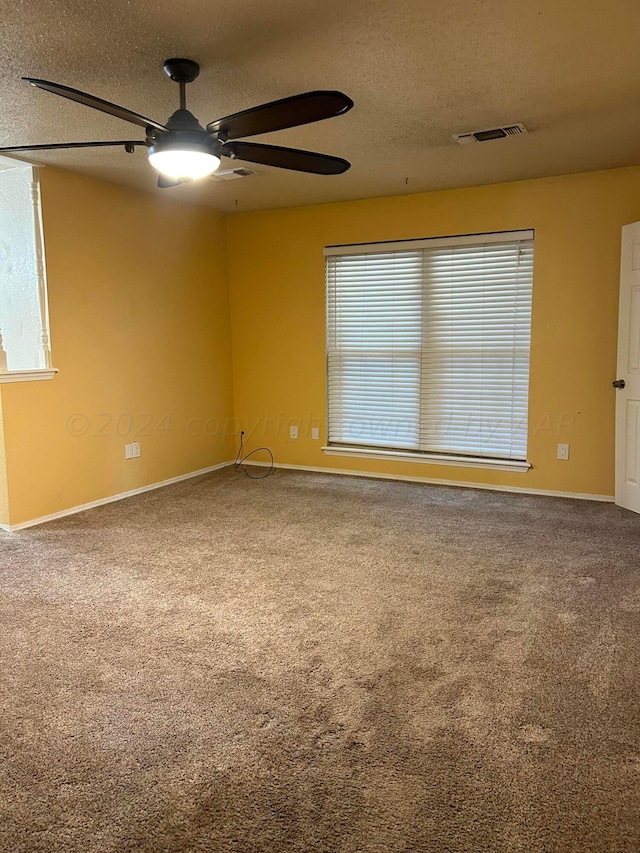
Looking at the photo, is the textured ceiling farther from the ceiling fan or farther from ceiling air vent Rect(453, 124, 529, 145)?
the ceiling fan

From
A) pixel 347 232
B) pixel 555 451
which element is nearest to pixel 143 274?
pixel 347 232

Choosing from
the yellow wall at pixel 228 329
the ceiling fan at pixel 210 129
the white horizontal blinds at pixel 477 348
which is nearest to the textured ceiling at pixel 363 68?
the ceiling fan at pixel 210 129

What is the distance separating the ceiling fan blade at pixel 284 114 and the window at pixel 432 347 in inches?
115

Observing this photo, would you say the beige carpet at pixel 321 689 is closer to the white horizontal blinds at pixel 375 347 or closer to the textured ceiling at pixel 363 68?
the white horizontal blinds at pixel 375 347

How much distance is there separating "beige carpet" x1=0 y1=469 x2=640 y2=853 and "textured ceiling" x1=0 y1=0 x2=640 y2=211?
2355mm

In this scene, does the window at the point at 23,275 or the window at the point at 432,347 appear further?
the window at the point at 432,347

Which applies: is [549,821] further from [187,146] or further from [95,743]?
[187,146]

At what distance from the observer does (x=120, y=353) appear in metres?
4.67

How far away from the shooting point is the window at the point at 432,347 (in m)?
4.70

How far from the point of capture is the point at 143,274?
4.82 m

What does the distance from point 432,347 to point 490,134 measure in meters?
1.90

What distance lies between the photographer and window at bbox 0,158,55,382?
3965mm

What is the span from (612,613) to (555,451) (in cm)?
206

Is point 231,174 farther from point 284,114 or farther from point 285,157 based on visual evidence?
point 284,114
